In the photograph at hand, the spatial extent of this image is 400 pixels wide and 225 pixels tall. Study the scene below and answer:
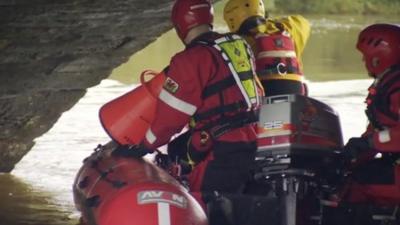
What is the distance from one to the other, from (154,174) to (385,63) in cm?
134

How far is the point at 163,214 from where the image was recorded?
4.41 meters

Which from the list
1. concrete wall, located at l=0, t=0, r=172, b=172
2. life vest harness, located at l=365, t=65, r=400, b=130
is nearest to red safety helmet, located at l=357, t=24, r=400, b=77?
life vest harness, located at l=365, t=65, r=400, b=130

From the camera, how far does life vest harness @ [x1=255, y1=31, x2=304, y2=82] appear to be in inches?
235

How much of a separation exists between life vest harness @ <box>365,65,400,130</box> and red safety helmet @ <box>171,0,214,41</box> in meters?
0.95

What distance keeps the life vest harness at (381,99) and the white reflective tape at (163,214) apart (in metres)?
1.19

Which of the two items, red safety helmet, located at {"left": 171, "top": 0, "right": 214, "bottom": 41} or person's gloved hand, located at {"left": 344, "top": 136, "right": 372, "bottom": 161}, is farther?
red safety helmet, located at {"left": 171, "top": 0, "right": 214, "bottom": 41}

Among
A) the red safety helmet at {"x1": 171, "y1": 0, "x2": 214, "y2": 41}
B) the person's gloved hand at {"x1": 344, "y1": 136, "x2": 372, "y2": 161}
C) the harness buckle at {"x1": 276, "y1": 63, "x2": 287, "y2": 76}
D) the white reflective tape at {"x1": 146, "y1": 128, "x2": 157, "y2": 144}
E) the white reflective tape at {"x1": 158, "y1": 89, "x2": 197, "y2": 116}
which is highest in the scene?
the red safety helmet at {"x1": 171, "y1": 0, "x2": 214, "y2": 41}

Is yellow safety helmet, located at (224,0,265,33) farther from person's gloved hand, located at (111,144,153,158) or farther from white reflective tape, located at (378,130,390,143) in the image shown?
white reflective tape, located at (378,130,390,143)

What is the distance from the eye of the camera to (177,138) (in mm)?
5605

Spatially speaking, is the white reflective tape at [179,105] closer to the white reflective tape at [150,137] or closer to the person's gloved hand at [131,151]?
the white reflective tape at [150,137]

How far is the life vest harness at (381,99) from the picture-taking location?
475 centimetres

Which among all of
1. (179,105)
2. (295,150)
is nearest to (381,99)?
(295,150)

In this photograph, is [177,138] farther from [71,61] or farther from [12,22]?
[71,61]

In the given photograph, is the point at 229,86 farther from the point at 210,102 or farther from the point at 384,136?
the point at 384,136
